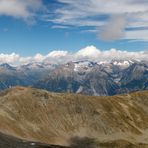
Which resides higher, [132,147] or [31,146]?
[31,146]

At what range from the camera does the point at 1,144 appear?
133875 millimetres

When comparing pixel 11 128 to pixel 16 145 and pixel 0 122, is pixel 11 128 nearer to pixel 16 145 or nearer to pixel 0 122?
pixel 0 122

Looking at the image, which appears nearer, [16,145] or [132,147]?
[16,145]

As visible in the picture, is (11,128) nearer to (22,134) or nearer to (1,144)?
(22,134)

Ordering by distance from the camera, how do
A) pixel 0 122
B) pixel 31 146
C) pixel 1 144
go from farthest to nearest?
pixel 0 122 < pixel 31 146 < pixel 1 144

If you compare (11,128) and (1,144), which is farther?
(11,128)

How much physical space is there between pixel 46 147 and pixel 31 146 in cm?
635

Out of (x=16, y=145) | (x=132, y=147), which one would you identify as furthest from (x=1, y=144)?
(x=132, y=147)

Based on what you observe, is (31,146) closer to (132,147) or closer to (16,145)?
(16,145)

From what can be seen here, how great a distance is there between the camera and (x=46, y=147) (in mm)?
144250

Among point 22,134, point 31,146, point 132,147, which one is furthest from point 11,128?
point 132,147

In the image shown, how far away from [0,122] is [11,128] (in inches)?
290

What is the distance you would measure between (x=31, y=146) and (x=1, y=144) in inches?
592

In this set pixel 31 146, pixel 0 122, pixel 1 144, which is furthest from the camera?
pixel 0 122
